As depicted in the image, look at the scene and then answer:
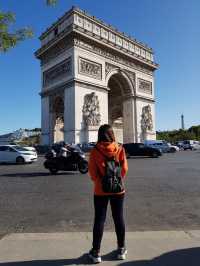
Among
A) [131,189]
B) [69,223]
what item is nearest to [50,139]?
[131,189]

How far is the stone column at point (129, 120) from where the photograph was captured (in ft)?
144

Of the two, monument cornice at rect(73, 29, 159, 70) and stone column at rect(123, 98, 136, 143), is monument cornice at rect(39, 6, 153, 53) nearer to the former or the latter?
monument cornice at rect(73, 29, 159, 70)

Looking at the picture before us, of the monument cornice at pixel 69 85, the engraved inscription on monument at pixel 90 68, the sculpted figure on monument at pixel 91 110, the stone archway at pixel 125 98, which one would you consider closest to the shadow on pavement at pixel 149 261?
the sculpted figure on monument at pixel 91 110

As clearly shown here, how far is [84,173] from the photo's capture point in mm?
13367

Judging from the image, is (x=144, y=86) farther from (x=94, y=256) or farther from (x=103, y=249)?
(x=94, y=256)

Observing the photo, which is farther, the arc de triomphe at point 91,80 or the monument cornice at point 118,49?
the monument cornice at point 118,49

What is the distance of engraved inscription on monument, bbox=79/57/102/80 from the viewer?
36.4 metres

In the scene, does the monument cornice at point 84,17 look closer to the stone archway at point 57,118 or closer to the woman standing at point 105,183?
the stone archway at point 57,118

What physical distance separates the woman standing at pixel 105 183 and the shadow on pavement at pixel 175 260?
0.25m

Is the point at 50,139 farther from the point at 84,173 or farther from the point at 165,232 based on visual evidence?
the point at 165,232

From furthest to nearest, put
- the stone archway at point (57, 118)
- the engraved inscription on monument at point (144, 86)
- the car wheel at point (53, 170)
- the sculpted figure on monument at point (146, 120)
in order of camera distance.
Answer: the engraved inscription on monument at point (144, 86)
the sculpted figure on monument at point (146, 120)
the stone archway at point (57, 118)
the car wheel at point (53, 170)

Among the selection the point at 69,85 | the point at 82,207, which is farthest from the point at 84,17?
the point at 82,207

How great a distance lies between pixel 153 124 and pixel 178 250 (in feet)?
145

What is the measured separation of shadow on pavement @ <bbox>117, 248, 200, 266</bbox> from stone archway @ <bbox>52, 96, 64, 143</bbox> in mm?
36638
